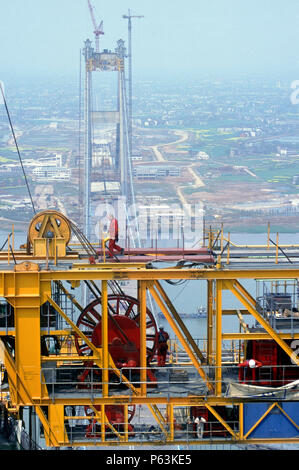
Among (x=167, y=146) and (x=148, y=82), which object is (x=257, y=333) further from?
(x=148, y=82)

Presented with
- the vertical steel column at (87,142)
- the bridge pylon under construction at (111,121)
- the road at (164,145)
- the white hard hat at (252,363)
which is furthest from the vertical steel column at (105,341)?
the road at (164,145)

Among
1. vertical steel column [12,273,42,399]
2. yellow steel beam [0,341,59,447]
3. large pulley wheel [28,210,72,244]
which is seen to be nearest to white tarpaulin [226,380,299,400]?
yellow steel beam [0,341,59,447]

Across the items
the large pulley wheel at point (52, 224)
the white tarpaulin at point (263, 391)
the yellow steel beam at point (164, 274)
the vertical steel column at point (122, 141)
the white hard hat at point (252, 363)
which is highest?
the vertical steel column at point (122, 141)

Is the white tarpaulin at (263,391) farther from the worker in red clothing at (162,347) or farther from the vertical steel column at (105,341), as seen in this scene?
the vertical steel column at (105,341)

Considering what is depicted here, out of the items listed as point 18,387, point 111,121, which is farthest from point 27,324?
point 111,121

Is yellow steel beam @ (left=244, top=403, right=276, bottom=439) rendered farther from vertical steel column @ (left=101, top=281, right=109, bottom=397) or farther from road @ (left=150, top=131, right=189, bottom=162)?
road @ (left=150, top=131, right=189, bottom=162)
